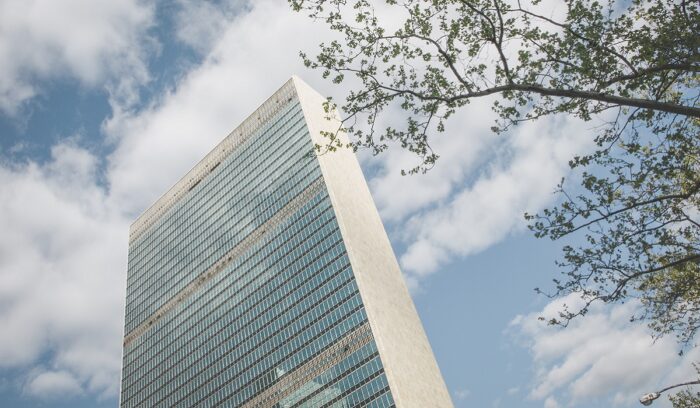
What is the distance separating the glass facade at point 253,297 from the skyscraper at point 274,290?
11.5 inches

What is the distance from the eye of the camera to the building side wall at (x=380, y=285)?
76562 millimetres

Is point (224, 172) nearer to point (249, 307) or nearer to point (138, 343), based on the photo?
point (249, 307)

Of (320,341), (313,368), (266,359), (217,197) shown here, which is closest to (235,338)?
(266,359)

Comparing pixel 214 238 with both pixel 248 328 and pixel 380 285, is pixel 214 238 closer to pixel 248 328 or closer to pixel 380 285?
pixel 248 328

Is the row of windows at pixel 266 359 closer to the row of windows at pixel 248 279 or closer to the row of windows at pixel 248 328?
the row of windows at pixel 248 328

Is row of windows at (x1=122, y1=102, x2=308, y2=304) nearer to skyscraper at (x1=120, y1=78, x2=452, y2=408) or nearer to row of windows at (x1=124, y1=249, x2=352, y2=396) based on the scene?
skyscraper at (x1=120, y1=78, x2=452, y2=408)

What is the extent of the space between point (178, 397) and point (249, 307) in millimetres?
26883

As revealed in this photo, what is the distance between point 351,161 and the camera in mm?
118562

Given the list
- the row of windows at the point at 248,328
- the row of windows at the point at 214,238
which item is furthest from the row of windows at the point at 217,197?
the row of windows at the point at 248,328

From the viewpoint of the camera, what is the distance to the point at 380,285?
90125 millimetres

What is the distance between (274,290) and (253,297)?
6870 millimetres

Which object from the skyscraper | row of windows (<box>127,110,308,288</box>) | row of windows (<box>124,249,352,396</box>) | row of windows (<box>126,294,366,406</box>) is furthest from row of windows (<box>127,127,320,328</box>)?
row of windows (<box>126,294,366,406</box>)

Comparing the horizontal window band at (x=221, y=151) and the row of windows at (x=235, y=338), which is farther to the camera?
the horizontal window band at (x=221, y=151)

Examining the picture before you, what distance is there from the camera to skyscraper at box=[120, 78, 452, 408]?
267 ft
